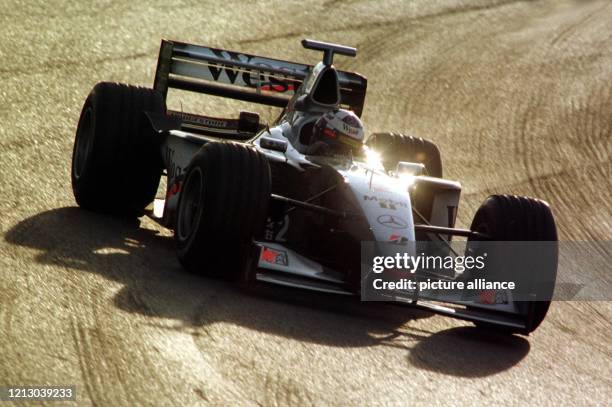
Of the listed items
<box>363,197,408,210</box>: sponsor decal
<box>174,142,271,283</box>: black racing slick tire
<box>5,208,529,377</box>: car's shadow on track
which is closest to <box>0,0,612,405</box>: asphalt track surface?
<box>5,208,529,377</box>: car's shadow on track

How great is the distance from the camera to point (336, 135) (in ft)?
32.6

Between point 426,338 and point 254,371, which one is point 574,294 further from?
point 254,371

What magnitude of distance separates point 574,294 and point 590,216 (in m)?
2.88

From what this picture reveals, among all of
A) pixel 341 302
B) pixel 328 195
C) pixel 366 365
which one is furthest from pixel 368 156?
pixel 366 365

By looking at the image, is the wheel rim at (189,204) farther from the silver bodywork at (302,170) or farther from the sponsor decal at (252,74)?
the sponsor decal at (252,74)

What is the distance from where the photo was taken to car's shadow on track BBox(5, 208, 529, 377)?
7598 millimetres

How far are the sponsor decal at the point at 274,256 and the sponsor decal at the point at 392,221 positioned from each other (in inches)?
29.0

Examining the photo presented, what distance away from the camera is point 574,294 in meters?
11.2

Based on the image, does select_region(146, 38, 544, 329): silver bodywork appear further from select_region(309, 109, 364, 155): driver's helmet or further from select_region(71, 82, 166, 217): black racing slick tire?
select_region(71, 82, 166, 217): black racing slick tire

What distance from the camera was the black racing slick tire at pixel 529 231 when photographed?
349 inches

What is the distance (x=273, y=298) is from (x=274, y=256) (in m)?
0.30

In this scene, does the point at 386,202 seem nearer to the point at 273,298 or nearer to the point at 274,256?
the point at 274,256

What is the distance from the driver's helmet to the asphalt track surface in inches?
59.7

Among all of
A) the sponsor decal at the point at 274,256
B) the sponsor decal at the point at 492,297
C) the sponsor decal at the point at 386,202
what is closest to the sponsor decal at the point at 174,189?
the sponsor decal at the point at 274,256
